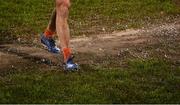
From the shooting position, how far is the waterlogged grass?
7.52 meters

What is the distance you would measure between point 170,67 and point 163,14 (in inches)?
327

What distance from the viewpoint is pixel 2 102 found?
721 cm

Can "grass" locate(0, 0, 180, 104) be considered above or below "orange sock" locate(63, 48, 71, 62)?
below

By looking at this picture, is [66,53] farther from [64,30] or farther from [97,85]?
[97,85]

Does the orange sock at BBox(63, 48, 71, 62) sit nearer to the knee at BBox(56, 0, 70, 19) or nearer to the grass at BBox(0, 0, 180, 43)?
the knee at BBox(56, 0, 70, 19)

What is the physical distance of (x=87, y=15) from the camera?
16.9 metres

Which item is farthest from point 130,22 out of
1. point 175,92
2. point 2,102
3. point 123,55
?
point 2,102

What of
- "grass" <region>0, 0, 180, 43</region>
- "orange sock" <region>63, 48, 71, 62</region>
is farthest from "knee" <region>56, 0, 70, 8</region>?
"grass" <region>0, 0, 180, 43</region>

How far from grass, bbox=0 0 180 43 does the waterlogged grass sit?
12.9 feet

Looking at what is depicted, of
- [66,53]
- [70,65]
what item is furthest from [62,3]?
[70,65]

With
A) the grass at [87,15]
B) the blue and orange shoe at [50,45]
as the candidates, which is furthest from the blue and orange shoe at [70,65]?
the grass at [87,15]

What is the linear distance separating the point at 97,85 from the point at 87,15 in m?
8.88

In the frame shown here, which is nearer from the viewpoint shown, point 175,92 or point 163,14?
point 175,92

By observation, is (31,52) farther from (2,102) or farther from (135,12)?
(135,12)
